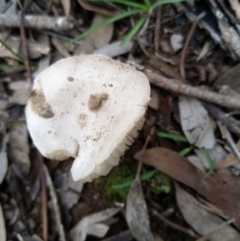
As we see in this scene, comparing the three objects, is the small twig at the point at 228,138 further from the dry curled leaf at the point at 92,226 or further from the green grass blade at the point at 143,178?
the dry curled leaf at the point at 92,226

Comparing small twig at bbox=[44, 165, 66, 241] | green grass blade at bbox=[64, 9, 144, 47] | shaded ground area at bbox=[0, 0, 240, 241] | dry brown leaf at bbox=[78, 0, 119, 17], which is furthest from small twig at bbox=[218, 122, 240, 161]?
small twig at bbox=[44, 165, 66, 241]

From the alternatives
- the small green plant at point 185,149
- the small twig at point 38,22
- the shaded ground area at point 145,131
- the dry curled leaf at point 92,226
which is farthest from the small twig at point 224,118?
the small twig at point 38,22

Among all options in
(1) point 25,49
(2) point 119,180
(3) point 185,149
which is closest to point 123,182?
(2) point 119,180

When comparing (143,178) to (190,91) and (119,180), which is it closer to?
(119,180)

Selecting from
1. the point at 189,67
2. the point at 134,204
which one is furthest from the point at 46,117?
the point at 189,67

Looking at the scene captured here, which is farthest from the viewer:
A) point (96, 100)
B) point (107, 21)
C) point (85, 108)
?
point (107, 21)

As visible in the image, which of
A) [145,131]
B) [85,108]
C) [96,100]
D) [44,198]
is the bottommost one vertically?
[44,198]

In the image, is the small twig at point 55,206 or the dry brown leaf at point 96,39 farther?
the dry brown leaf at point 96,39
